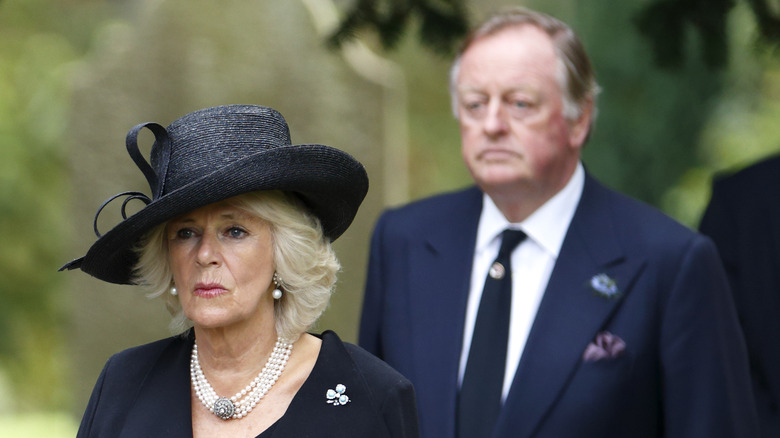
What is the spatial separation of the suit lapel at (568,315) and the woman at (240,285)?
84cm

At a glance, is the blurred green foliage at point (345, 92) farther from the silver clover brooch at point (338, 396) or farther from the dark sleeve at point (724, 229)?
the silver clover brooch at point (338, 396)

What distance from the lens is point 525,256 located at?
12.4 feet

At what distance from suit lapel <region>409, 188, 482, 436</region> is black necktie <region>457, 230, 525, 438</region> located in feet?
0.14

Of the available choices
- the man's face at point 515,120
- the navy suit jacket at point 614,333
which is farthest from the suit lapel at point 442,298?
the man's face at point 515,120

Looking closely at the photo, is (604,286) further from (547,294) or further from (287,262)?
(287,262)

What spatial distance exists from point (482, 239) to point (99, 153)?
278 centimetres

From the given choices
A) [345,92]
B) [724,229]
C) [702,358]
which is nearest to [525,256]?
[702,358]

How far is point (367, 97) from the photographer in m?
5.74

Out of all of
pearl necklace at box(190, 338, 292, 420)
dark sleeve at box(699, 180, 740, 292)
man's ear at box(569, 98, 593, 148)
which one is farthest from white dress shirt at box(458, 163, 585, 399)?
pearl necklace at box(190, 338, 292, 420)

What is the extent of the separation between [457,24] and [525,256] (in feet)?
3.83

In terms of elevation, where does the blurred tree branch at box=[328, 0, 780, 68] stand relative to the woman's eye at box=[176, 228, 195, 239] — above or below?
above

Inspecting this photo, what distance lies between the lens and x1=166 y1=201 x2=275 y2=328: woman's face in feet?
8.51

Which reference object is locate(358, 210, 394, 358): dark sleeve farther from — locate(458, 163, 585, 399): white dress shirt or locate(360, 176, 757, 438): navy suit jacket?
locate(458, 163, 585, 399): white dress shirt

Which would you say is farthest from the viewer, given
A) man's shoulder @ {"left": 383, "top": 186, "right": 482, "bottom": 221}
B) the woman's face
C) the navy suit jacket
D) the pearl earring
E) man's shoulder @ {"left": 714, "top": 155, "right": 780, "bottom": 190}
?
man's shoulder @ {"left": 714, "top": 155, "right": 780, "bottom": 190}
